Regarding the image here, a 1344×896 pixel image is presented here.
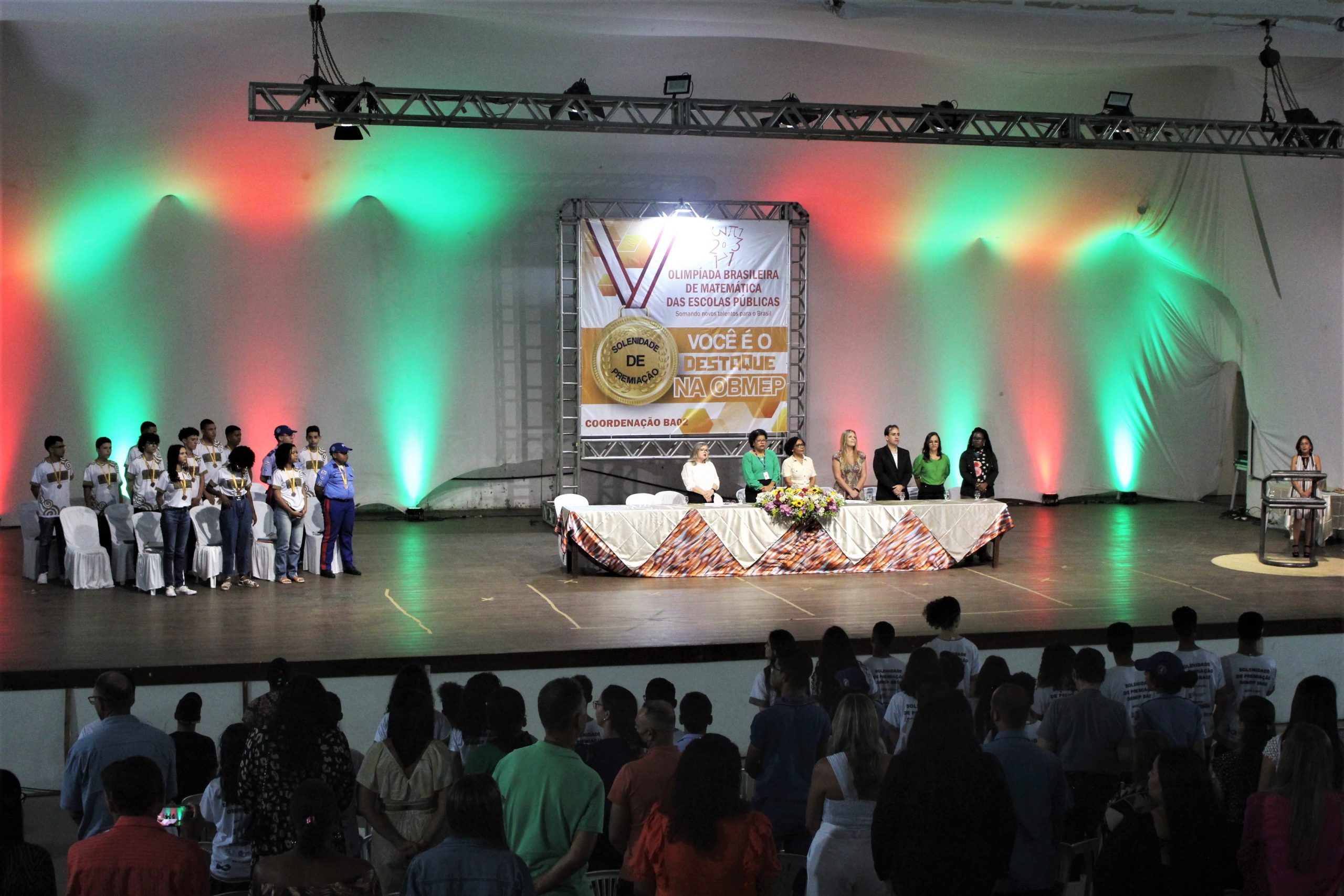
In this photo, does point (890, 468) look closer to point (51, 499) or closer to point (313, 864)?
point (51, 499)

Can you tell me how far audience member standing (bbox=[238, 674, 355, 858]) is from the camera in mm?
3342

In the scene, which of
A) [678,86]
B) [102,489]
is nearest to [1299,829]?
[102,489]

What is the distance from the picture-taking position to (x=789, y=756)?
385cm

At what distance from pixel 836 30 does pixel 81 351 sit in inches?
321

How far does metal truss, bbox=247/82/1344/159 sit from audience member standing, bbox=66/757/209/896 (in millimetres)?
8134

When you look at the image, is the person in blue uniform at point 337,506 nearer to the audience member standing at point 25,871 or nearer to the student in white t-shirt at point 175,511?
the student in white t-shirt at point 175,511

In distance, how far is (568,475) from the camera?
13875 mm

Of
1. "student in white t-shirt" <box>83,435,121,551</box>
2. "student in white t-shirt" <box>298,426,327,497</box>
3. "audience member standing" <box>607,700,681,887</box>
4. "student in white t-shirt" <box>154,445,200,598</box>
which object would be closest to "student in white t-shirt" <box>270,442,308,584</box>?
"student in white t-shirt" <box>298,426,327,497</box>

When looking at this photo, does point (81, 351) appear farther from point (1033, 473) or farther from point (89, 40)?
point (1033, 473)

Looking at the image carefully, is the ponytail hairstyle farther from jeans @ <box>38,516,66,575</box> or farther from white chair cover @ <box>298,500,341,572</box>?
jeans @ <box>38,516,66,575</box>

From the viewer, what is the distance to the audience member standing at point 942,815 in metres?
2.92

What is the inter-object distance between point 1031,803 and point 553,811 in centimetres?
129

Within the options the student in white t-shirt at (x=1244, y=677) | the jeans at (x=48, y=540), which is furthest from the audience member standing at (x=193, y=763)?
the jeans at (x=48, y=540)

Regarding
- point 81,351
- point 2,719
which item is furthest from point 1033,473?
point 2,719
